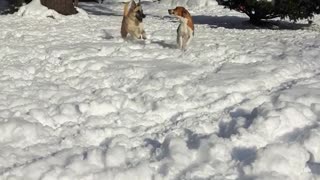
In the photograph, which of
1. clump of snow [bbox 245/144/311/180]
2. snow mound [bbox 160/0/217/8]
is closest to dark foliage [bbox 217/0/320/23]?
snow mound [bbox 160/0/217/8]

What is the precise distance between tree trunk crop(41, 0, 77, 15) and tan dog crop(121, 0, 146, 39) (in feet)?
13.9

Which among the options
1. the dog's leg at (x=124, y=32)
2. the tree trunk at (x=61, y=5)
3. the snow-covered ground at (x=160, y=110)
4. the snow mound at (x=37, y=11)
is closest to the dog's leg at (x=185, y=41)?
the snow-covered ground at (x=160, y=110)

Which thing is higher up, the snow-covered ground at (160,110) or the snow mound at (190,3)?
the snow mound at (190,3)

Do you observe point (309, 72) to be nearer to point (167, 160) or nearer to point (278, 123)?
point (278, 123)

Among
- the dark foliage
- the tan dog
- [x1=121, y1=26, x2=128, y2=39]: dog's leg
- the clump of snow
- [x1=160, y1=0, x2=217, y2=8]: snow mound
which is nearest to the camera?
the clump of snow

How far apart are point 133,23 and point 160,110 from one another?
408 cm

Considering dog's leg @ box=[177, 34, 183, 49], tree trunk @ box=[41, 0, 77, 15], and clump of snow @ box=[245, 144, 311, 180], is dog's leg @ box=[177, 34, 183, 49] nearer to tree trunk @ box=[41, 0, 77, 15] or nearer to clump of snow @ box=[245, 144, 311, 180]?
clump of snow @ box=[245, 144, 311, 180]

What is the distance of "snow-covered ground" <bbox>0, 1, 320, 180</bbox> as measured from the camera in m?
3.72

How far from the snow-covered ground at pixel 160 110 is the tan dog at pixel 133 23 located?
1.05ft

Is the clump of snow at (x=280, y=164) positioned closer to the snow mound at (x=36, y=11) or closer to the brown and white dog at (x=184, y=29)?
the brown and white dog at (x=184, y=29)

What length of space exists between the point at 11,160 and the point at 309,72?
4.14 metres

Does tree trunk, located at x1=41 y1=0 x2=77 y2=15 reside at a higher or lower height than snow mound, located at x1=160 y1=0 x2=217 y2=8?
higher

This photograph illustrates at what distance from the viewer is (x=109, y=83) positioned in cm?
601

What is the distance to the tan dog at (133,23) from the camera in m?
8.73
